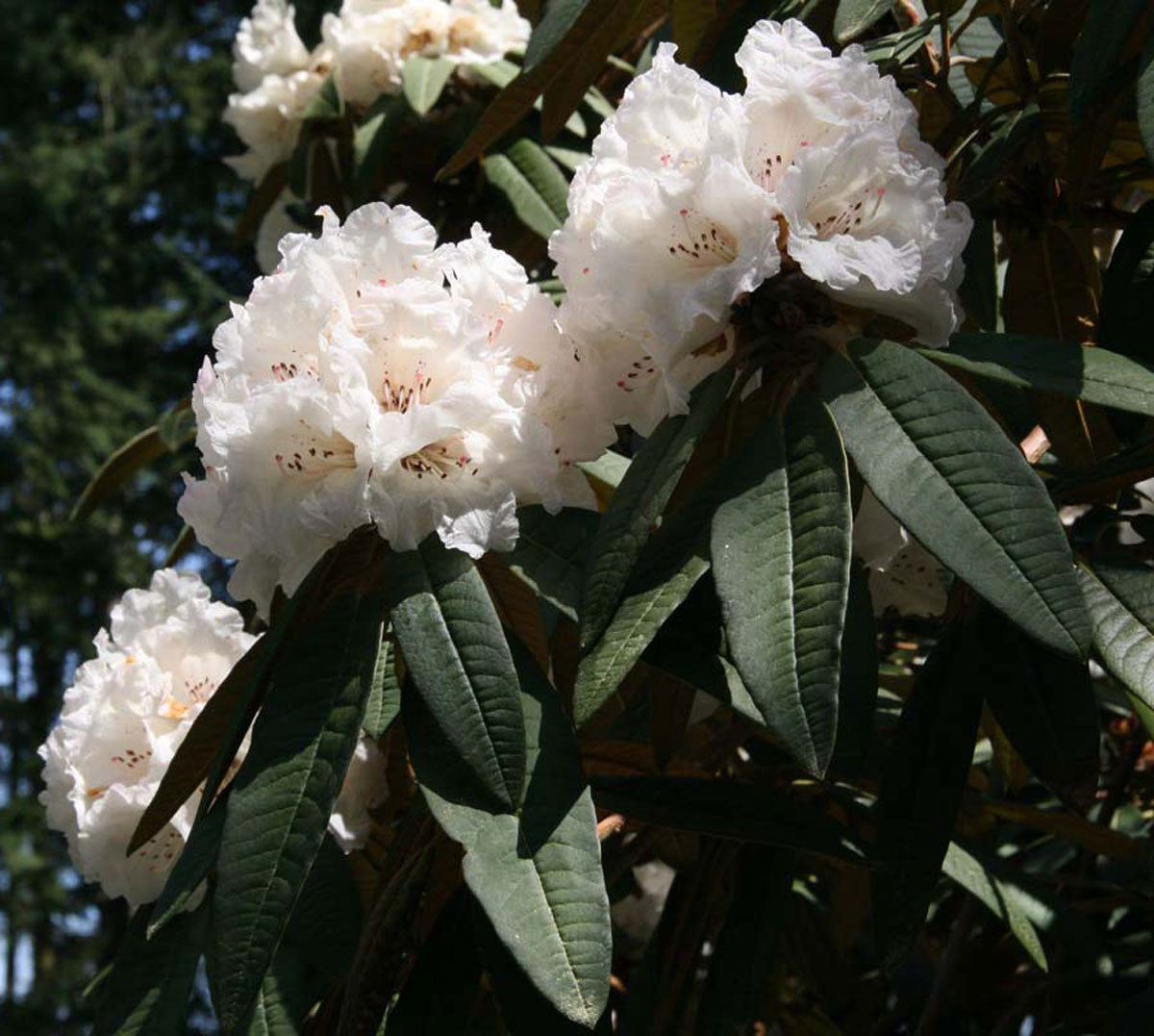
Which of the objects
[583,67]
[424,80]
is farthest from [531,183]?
[583,67]

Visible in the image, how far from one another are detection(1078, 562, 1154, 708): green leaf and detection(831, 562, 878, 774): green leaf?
11 cm

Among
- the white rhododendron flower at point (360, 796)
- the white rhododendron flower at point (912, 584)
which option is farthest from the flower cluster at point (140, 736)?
the white rhododendron flower at point (912, 584)

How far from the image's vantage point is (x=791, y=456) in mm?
775

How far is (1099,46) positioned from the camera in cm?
84

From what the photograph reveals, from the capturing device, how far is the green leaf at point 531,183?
151 cm

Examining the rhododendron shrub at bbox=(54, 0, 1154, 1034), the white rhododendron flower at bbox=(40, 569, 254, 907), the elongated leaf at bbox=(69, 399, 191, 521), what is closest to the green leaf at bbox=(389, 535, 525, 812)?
the rhododendron shrub at bbox=(54, 0, 1154, 1034)

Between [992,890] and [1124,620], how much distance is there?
1.17ft

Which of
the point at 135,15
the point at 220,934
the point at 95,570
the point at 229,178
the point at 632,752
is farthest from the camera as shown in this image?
the point at 135,15

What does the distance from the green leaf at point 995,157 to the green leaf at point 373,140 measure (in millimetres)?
761

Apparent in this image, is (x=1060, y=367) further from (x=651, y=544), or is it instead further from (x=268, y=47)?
(x=268, y=47)

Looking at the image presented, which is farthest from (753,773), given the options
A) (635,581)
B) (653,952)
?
(635,581)

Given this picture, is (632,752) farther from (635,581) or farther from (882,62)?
(882,62)

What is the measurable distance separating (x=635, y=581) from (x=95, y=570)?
6.93 metres

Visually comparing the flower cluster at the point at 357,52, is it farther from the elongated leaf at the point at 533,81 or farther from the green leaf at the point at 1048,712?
the green leaf at the point at 1048,712
